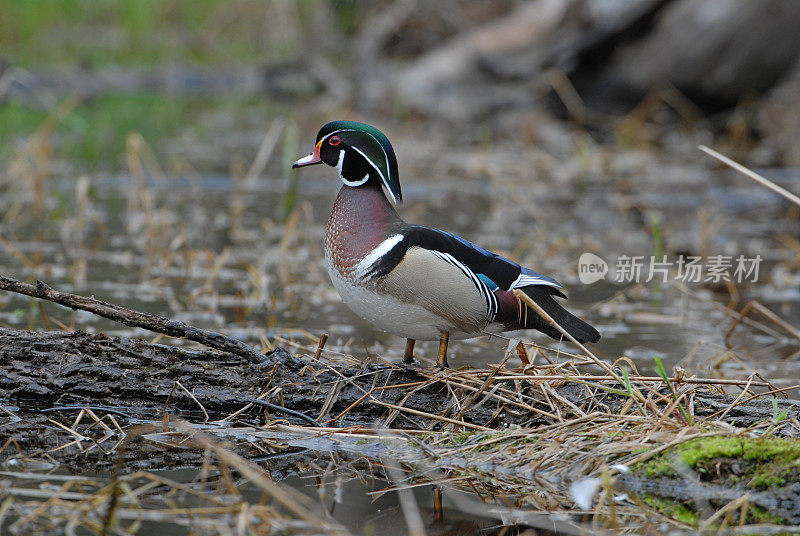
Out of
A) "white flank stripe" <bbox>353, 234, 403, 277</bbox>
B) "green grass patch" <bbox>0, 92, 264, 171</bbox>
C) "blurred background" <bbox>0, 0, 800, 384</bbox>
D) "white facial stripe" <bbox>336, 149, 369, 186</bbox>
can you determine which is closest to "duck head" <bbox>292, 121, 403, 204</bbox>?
"white facial stripe" <bbox>336, 149, 369, 186</bbox>

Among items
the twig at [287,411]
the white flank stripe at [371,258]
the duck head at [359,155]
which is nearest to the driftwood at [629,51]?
the duck head at [359,155]

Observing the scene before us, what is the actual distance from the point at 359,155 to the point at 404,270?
1.69ft

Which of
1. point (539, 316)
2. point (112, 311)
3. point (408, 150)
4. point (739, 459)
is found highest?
point (112, 311)

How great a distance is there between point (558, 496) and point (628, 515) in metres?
0.24

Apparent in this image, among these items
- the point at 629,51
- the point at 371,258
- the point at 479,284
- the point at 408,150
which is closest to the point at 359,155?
the point at 371,258

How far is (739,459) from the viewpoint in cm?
322

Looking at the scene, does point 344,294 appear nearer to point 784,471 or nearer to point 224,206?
point 784,471

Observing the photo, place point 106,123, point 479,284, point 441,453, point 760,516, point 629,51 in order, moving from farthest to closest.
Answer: point 629,51, point 106,123, point 479,284, point 441,453, point 760,516

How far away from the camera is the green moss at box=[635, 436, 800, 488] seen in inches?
125

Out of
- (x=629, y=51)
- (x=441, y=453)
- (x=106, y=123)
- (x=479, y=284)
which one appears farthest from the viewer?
(x=629, y=51)

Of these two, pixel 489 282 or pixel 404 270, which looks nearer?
pixel 404 270

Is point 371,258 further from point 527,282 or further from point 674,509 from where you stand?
point 674,509

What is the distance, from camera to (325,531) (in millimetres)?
2689

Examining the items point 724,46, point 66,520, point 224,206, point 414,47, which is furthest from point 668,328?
point 414,47
